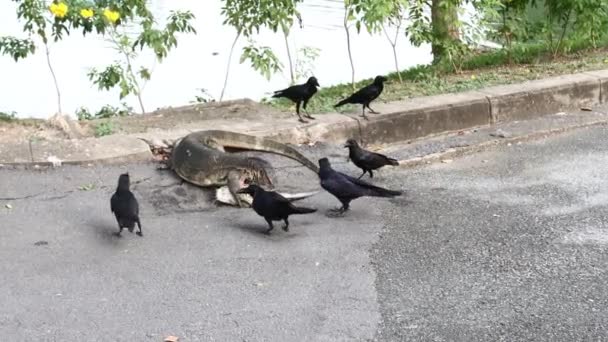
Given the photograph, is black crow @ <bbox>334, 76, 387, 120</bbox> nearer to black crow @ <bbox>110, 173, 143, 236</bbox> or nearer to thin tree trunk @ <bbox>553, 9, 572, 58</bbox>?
black crow @ <bbox>110, 173, 143, 236</bbox>

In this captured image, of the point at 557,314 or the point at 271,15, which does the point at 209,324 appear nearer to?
the point at 557,314

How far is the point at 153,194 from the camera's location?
6473 millimetres

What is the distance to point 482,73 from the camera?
9906 mm

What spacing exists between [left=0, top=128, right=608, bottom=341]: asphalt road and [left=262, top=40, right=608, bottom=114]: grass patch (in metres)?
1.98

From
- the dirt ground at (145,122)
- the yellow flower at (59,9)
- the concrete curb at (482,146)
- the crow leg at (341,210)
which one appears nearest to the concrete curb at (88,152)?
the dirt ground at (145,122)

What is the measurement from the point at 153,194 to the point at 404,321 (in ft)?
8.99

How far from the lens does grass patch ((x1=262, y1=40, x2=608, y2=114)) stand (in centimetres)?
895

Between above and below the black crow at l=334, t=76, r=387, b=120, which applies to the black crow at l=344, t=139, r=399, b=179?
below

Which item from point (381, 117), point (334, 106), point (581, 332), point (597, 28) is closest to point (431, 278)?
point (581, 332)

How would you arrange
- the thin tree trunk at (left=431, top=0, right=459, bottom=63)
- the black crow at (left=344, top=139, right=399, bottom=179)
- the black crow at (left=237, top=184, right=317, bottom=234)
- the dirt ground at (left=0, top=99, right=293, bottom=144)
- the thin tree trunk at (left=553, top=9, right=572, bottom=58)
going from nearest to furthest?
the black crow at (left=237, top=184, right=317, bottom=234) < the black crow at (left=344, top=139, right=399, bottom=179) < the dirt ground at (left=0, top=99, right=293, bottom=144) < the thin tree trunk at (left=431, top=0, right=459, bottom=63) < the thin tree trunk at (left=553, top=9, right=572, bottom=58)

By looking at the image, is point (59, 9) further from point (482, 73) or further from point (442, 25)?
point (482, 73)

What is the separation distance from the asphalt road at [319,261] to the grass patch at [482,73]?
1981mm

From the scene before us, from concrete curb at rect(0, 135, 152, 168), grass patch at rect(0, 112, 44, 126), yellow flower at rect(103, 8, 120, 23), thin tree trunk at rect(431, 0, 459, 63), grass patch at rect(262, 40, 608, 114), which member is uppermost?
yellow flower at rect(103, 8, 120, 23)

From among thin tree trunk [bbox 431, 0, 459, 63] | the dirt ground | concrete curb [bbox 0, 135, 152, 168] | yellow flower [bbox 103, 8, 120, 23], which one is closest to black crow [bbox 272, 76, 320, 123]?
the dirt ground
